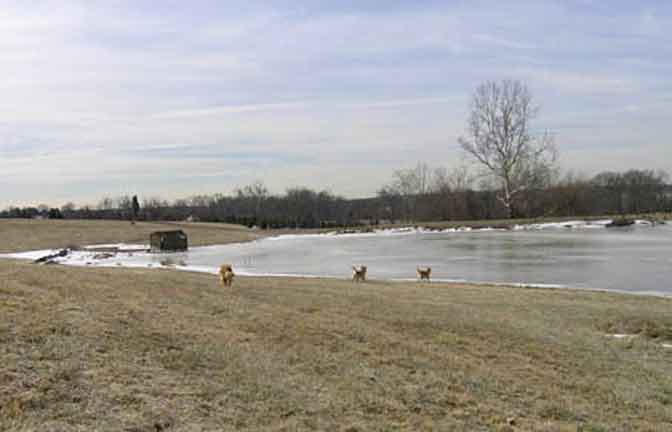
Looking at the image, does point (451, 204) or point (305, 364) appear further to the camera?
point (451, 204)

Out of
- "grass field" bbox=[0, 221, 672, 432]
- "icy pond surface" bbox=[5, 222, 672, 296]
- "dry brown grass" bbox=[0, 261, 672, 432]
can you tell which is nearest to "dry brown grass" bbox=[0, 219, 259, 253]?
"icy pond surface" bbox=[5, 222, 672, 296]

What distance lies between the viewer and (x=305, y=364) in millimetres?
6203

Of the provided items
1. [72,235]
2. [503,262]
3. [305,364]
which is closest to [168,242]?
[72,235]

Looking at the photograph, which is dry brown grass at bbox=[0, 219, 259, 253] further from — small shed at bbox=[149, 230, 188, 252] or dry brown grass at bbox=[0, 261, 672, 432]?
dry brown grass at bbox=[0, 261, 672, 432]

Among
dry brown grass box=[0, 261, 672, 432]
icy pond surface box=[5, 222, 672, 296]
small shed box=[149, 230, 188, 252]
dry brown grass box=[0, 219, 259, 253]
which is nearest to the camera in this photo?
dry brown grass box=[0, 261, 672, 432]

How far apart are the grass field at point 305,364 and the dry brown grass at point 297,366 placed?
2 centimetres

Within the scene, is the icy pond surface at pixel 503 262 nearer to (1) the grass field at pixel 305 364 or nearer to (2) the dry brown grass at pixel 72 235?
(1) the grass field at pixel 305 364

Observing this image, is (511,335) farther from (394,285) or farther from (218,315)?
(394,285)

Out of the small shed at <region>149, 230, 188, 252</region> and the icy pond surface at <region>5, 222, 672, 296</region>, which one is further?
the small shed at <region>149, 230, 188, 252</region>

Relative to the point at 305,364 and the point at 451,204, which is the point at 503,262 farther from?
the point at 451,204

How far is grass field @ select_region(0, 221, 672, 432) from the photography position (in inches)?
184

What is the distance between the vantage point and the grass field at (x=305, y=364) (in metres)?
4.66

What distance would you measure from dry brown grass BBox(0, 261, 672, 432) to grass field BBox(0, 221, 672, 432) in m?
0.02

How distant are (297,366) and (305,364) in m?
0.13
